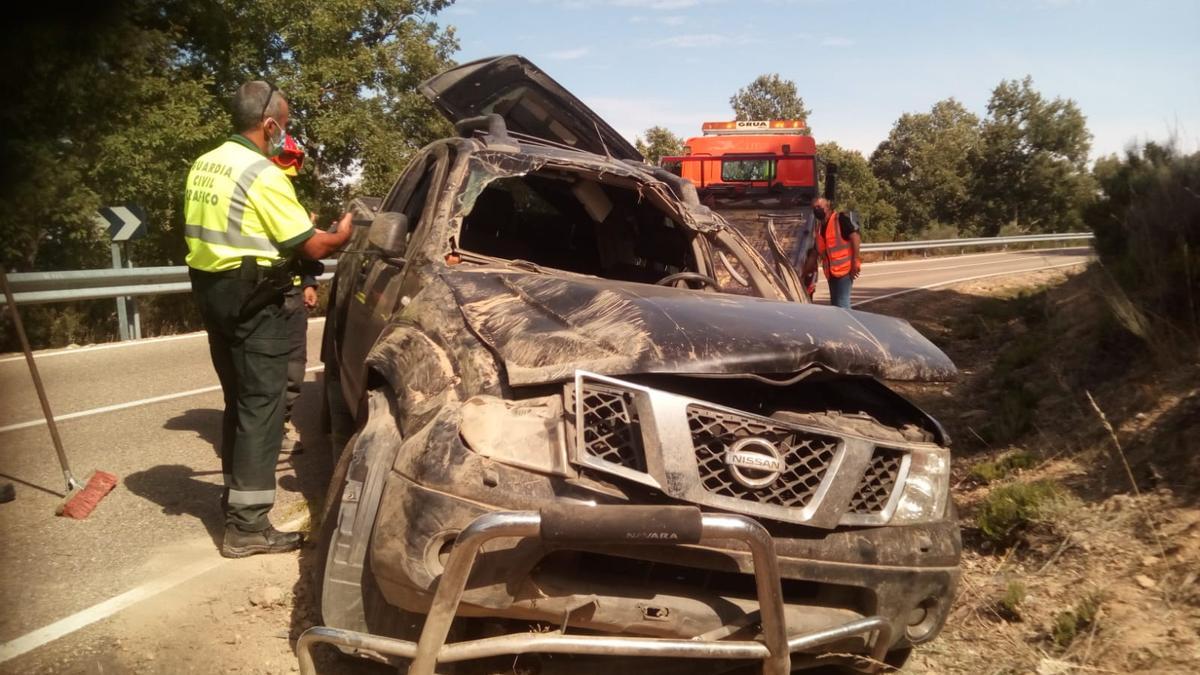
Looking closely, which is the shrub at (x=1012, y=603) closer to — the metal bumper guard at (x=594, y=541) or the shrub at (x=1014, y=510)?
the shrub at (x=1014, y=510)

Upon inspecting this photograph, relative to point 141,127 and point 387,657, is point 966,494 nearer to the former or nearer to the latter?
point 387,657

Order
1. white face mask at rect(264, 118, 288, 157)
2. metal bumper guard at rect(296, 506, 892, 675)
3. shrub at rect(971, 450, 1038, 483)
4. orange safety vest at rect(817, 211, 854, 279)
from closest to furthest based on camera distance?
metal bumper guard at rect(296, 506, 892, 675), white face mask at rect(264, 118, 288, 157), shrub at rect(971, 450, 1038, 483), orange safety vest at rect(817, 211, 854, 279)

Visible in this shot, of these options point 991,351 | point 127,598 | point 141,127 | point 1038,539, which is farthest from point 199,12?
point 1038,539

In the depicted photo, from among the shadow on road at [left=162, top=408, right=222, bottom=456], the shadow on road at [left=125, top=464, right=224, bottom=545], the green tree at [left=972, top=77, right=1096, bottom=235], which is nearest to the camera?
the shadow on road at [left=125, top=464, right=224, bottom=545]

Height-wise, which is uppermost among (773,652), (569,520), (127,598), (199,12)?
(199,12)

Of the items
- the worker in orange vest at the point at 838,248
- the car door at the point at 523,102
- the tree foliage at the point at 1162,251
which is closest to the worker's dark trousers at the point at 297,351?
the car door at the point at 523,102

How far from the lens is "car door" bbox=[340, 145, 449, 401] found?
4559 mm

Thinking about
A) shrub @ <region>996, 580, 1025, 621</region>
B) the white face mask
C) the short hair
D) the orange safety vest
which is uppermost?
the short hair

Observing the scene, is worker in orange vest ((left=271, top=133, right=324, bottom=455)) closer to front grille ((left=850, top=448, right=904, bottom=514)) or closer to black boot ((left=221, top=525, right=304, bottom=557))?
black boot ((left=221, top=525, right=304, bottom=557))

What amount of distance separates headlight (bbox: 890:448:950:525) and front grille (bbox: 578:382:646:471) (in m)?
0.90

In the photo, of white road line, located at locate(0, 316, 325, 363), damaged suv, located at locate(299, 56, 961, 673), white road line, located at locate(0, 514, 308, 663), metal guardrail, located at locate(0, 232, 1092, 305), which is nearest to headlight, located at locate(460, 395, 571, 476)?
damaged suv, located at locate(299, 56, 961, 673)

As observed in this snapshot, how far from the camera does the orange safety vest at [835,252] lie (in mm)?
11516

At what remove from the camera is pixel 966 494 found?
19.7ft

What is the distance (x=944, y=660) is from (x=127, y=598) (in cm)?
333
